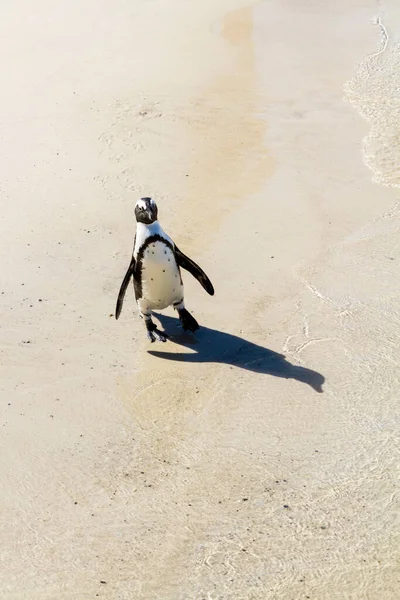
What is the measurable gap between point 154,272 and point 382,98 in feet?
14.0

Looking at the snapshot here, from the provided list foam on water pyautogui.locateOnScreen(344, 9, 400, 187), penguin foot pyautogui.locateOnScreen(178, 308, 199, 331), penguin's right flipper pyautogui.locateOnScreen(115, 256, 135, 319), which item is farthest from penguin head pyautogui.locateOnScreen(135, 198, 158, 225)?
foam on water pyautogui.locateOnScreen(344, 9, 400, 187)

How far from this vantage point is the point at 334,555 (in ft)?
11.9

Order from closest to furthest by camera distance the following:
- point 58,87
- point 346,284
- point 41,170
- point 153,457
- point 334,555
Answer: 1. point 334,555
2. point 153,457
3. point 346,284
4. point 41,170
5. point 58,87

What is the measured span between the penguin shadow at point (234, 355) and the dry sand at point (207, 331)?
13 mm

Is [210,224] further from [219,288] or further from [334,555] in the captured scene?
[334,555]

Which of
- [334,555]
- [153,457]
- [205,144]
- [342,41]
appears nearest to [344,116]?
[205,144]

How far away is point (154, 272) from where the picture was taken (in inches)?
202

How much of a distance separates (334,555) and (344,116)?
5338 millimetres

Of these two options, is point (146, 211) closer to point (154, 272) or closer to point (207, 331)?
point (154, 272)

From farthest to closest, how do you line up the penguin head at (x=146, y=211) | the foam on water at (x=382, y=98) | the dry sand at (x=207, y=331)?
the foam on water at (x=382, y=98)
the penguin head at (x=146, y=211)
the dry sand at (x=207, y=331)

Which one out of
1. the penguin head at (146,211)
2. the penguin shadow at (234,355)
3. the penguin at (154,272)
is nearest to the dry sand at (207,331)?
the penguin shadow at (234,355)

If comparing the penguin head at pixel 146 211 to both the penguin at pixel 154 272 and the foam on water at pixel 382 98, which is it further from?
the foam on water at pixel 382 98

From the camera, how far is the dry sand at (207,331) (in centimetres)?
374

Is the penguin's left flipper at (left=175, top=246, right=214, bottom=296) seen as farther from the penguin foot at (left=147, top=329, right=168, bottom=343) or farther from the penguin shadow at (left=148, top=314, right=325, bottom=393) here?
the penguin foot at (left=147, top=329, right=168, bottom=343)
